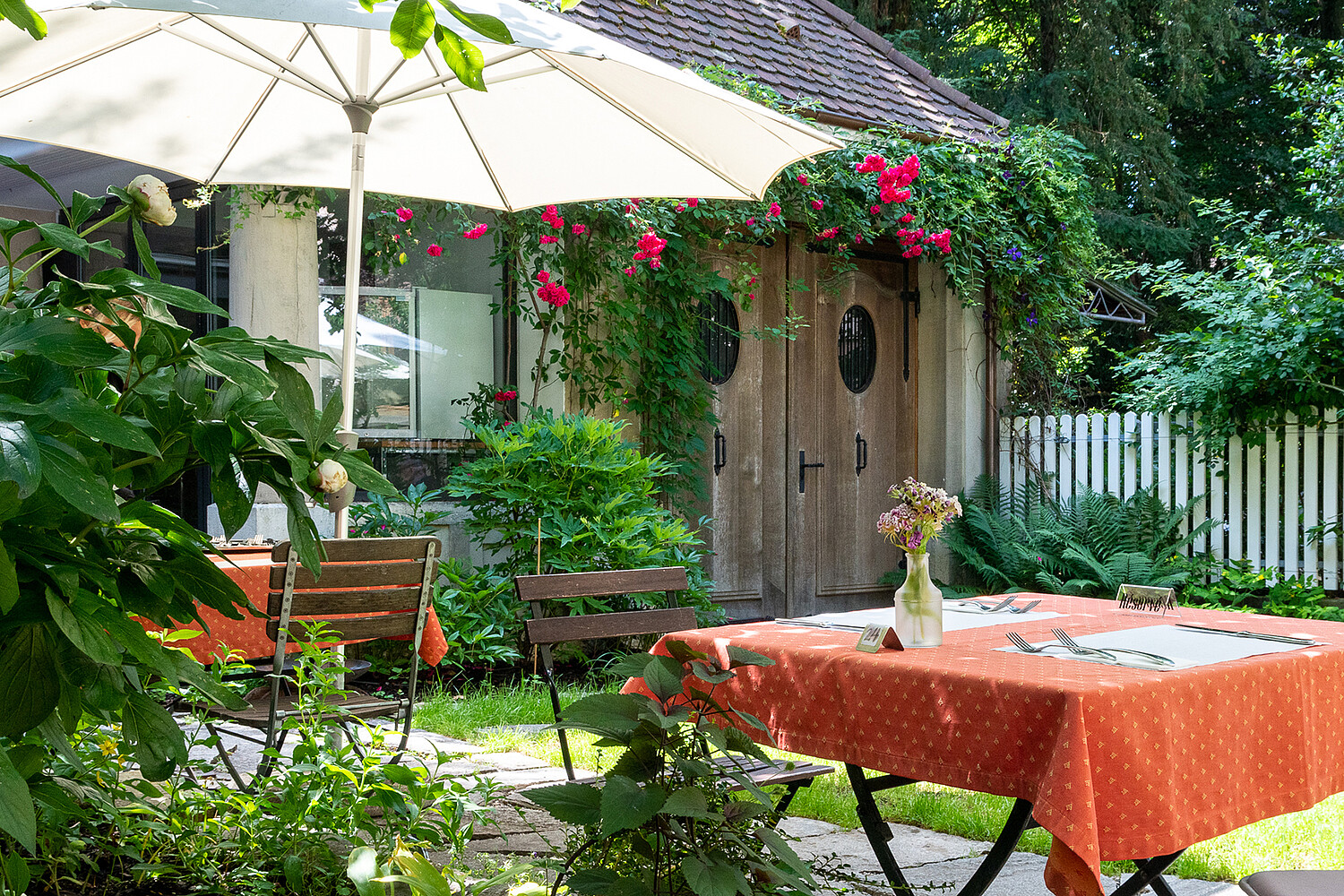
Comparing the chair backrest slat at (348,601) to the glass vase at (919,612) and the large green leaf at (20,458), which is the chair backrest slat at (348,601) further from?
the large green leaf at (20,458)

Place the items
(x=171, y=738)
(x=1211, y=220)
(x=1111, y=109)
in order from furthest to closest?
(x=1211, y=220) → (x=1111, y=109) → (x=171, y=738)

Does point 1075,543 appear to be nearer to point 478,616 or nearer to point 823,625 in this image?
point 478,616

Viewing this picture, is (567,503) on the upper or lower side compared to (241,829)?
upper

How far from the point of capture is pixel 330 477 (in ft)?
3.49

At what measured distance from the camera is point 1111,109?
1386cm

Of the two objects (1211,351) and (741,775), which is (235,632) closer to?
(741,775)

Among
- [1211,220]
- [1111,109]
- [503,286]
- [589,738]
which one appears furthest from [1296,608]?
[1211,220]

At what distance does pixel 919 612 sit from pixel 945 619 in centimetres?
55

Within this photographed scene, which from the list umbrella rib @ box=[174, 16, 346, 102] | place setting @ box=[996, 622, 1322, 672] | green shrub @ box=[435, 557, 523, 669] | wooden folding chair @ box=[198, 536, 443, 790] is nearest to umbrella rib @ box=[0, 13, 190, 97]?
umbrella rib @ box=[174, 16, 346, 102]

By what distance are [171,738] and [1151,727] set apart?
1.73 m

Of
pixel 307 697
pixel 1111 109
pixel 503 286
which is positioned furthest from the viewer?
pixel 1111 109

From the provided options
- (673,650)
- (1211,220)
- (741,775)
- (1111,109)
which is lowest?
(741,775)

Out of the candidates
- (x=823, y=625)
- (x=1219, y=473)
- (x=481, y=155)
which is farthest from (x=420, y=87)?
(x=1219, y=473)

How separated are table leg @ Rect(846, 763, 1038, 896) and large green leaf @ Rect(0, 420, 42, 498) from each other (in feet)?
5.68
